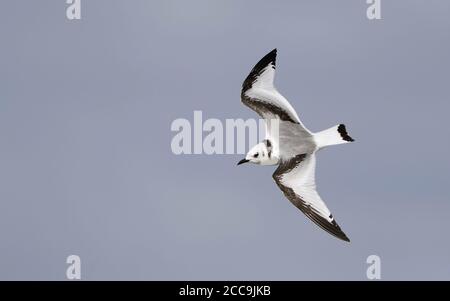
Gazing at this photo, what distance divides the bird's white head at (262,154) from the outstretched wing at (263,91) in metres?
0.51

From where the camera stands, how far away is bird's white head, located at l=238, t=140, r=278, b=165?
16.1 m

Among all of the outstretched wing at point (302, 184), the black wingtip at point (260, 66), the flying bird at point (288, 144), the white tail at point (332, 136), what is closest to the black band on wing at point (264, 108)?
the flying bird at point (288, 144)

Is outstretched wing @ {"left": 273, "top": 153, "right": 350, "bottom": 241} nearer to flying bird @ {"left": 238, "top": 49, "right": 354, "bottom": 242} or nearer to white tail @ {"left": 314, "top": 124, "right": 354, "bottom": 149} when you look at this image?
flying bird @ {"left": 238, "top": 49, "right": 354, "bottom": 242}

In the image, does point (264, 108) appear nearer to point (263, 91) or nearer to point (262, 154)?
point (263, 91)

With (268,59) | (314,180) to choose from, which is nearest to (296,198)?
(314,180)

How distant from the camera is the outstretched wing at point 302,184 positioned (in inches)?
610

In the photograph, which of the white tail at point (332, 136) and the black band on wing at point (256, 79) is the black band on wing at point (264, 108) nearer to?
the black band on wing at point (256, 79)

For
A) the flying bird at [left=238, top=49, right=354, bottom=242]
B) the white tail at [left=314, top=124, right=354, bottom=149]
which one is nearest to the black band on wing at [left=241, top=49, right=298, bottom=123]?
the flying bird at [left=238, top=49, right=354, bottom=242]

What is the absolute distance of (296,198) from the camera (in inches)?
621

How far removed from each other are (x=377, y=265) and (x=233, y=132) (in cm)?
335

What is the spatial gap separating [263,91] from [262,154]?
113 cm

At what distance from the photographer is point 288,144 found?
16.1 meters

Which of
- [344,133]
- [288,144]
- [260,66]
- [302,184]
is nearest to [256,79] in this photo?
[260,66]

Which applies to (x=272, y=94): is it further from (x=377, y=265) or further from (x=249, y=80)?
(x=377, y=265)
